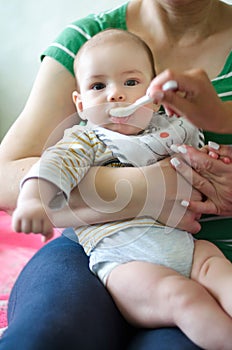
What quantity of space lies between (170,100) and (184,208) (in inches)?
10.3

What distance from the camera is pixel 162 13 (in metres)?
1.02

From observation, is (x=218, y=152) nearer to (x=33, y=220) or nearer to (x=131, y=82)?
(x=131, y=82)

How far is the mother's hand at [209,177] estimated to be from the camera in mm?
846

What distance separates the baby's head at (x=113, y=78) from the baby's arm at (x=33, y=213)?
22cm

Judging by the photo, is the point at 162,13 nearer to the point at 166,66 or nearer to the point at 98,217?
the point at 166,66

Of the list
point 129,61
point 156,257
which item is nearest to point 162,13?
point 129,61

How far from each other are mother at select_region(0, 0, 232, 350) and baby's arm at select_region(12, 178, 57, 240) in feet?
0.48

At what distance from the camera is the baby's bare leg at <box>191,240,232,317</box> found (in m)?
0.73

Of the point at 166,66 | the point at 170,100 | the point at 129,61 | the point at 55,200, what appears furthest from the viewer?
the point at 166,66

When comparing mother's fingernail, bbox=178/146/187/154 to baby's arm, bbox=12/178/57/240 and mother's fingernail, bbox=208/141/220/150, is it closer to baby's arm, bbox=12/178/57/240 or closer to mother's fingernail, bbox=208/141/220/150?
mother's fingernail, bbox=208/141/220/150

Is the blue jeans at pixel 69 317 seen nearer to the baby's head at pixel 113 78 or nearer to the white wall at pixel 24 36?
the baby's head at pixel 113 78

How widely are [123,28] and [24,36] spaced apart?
95 cm

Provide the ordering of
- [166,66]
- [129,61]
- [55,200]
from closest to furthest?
[55,200]
[129,61]
[166,66]

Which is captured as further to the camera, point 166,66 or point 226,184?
point 166,66
